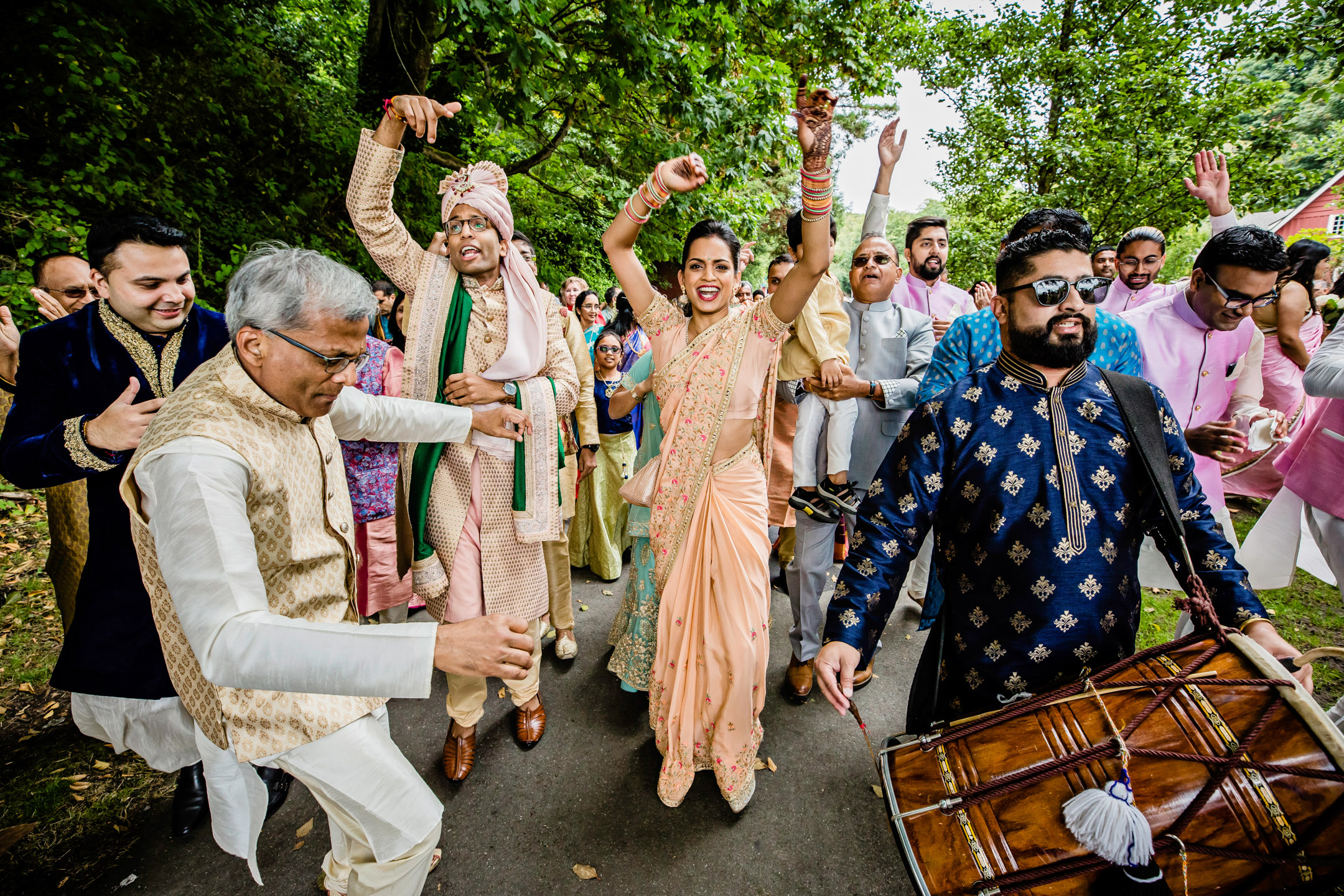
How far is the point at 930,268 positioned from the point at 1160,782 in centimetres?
392

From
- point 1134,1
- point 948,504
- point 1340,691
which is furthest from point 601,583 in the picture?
point 1134,1

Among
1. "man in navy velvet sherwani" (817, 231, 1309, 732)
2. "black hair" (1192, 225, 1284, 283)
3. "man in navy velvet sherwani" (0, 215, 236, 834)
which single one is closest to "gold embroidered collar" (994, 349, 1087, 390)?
"man in navy velvet sherwani" (817, 231, 1309, 732)

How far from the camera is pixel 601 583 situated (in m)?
4.54

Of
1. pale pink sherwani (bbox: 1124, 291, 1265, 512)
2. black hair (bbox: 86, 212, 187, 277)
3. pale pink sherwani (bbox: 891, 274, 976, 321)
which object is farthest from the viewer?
pale pink sherwani (bbox: 891, 274, 976, 321)

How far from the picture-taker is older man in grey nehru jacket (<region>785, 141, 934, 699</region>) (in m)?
3.14

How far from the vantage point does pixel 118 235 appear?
192cm

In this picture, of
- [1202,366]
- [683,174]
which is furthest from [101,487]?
[1202,366]

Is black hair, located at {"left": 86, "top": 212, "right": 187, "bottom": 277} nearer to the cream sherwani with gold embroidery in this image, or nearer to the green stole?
the cream sherwani with gold embroidery

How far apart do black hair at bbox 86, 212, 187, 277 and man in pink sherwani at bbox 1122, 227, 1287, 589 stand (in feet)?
15.0

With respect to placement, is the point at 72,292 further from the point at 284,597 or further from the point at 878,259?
the point at 878,259

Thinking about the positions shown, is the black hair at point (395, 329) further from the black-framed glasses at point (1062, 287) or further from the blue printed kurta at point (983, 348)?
the black-framed glasses at point (1062, 287)

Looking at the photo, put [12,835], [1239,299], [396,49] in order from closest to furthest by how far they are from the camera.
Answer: [12,835], [1239,299], [396,49]

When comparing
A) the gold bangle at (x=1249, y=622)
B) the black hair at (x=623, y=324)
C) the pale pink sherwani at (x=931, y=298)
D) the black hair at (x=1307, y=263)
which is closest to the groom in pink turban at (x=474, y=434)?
the black hair at (x=623, y=324)

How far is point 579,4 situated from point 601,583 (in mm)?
5104
